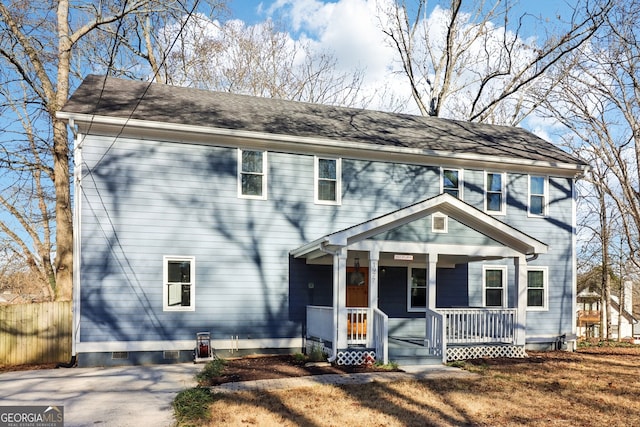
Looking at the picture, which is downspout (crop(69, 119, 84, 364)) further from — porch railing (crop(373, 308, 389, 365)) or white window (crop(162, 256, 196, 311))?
porch railing (crop(373, 308, 389, 365))

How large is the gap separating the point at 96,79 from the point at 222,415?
1156cm

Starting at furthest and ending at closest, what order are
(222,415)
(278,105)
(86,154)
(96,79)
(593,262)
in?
(593,262)
(278,105)
(96,79)
(86,154)
(222,415)

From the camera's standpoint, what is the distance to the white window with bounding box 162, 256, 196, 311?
1299cm

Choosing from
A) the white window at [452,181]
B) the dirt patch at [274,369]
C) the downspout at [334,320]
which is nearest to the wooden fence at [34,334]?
the dirt patch at [274,369]

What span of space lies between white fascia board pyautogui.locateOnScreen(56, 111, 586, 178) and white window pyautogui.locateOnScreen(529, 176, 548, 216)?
0.27m

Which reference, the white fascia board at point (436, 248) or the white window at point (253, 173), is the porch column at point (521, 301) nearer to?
the white fascia board at point (436, 248)

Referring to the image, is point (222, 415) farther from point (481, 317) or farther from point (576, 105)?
point (576, 105)

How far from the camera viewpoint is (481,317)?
43.9 ft

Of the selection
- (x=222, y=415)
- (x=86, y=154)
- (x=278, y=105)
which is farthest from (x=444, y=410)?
(x=278, y=105)

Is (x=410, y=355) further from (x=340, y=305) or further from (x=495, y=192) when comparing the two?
(x=495, y=192)

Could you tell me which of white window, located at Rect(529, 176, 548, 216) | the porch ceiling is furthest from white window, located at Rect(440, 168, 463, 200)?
the porch ceiling

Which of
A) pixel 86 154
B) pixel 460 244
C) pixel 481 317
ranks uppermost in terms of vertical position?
pixel 86 154

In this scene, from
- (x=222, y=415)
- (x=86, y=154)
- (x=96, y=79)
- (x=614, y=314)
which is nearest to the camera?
(x=222, y=415)

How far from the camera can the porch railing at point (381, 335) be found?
12.0 meters
